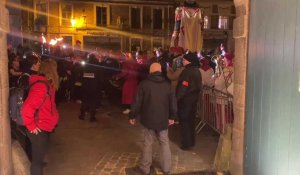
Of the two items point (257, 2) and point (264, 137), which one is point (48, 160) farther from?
point (257, 2)

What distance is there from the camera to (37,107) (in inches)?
213

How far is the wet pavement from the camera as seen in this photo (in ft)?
23.0

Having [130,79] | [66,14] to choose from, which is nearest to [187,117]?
[130,79]

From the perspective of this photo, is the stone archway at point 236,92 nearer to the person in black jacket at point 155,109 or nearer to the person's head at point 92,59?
the person in black jacket at point 155,109

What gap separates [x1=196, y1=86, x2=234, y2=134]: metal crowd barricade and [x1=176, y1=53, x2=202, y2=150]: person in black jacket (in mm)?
705

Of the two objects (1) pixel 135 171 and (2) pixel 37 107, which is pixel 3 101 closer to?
(2) pixel 37 107

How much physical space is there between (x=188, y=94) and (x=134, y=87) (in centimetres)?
413

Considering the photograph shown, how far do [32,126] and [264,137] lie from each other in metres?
3.20

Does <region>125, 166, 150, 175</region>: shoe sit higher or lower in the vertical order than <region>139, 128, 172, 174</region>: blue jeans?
lower

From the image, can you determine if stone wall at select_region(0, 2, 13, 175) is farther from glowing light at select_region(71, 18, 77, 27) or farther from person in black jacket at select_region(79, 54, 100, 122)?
glowing light at select_region(71, 18, 77, 27)

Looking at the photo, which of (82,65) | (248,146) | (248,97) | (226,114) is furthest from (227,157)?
(82,65)

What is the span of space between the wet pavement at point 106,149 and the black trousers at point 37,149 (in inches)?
39.1

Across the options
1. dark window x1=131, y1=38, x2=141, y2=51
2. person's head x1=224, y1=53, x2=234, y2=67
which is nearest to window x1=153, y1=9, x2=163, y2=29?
dark window x1=131, y1=38, x2=141, y2=51

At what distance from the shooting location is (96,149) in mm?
8086
